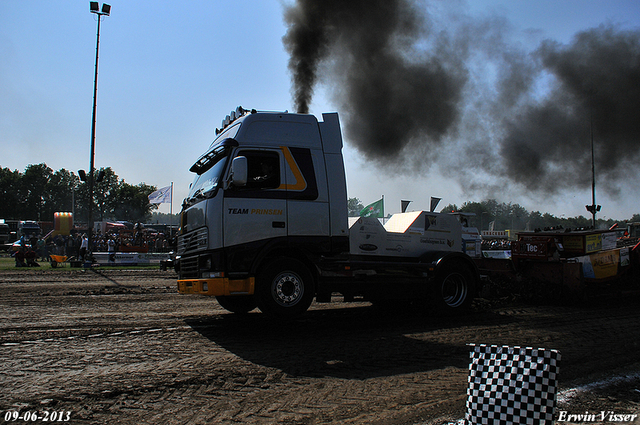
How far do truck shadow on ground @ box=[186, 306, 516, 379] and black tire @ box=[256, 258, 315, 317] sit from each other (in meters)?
0.33

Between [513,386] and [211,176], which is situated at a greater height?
[211,176]

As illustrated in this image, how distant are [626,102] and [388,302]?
13.2 meters

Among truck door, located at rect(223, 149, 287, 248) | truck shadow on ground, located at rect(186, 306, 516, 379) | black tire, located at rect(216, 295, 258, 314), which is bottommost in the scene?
truck shadow on ground, located at rect(186, 306, 516, 379)

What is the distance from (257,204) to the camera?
21.0 feet

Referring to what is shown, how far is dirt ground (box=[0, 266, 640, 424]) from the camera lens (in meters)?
3.37

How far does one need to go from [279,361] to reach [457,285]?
15.6 ft

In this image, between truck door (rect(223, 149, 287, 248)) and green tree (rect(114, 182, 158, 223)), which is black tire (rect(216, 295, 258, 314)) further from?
green tree (rect(114, 182, 158, 223))

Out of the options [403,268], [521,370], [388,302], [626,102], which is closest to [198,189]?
[403,268]

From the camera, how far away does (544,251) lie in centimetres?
968

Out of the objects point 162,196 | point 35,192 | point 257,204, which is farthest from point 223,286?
point 35,192

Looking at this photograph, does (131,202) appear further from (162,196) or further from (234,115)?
(234,115)

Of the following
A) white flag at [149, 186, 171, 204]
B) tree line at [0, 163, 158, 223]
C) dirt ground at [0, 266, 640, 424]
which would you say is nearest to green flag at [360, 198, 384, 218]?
dirt ground at [0, 266, 640, 424]

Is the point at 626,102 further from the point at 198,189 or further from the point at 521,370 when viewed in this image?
the point at 521,370

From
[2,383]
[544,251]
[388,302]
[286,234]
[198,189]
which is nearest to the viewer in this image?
[2,383]
